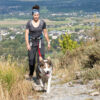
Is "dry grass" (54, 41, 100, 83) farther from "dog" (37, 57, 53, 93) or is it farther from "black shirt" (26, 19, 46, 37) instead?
"black shirt" (26, 19, 46, 37)

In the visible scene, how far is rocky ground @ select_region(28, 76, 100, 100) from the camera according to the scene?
18.1 feet

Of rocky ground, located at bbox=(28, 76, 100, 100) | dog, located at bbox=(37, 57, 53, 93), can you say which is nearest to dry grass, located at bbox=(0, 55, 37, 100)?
rocky ground, located at bbox=(28, 76, 100, 100)

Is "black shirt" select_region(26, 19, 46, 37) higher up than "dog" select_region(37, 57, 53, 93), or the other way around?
"black shirt" select_region(26, 19, 46, 37)

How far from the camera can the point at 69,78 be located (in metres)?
7.50

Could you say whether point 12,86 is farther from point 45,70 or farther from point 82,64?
point 82,64

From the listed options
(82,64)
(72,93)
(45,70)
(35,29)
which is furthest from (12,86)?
(82,64)

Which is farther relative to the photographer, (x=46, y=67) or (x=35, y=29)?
(x=35, y=29)

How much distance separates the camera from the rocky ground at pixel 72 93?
552 cm

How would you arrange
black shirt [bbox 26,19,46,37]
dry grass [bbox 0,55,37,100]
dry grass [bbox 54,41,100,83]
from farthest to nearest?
black shirt [bbox 26,19,46,37] < dry grass [bbox 54,41,100,83] < dry grass [bbox 0,55,37,100]

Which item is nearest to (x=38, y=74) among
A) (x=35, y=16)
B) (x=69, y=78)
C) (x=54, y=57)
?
(x=69, y=78)

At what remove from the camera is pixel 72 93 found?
5.95 m

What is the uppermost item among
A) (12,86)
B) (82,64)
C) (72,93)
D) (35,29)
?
(35,29)

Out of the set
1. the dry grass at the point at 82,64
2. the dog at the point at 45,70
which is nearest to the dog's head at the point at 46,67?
the dog at the point at 45,70

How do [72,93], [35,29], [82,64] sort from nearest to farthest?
[72,93]
[35,29]
[82,64]
